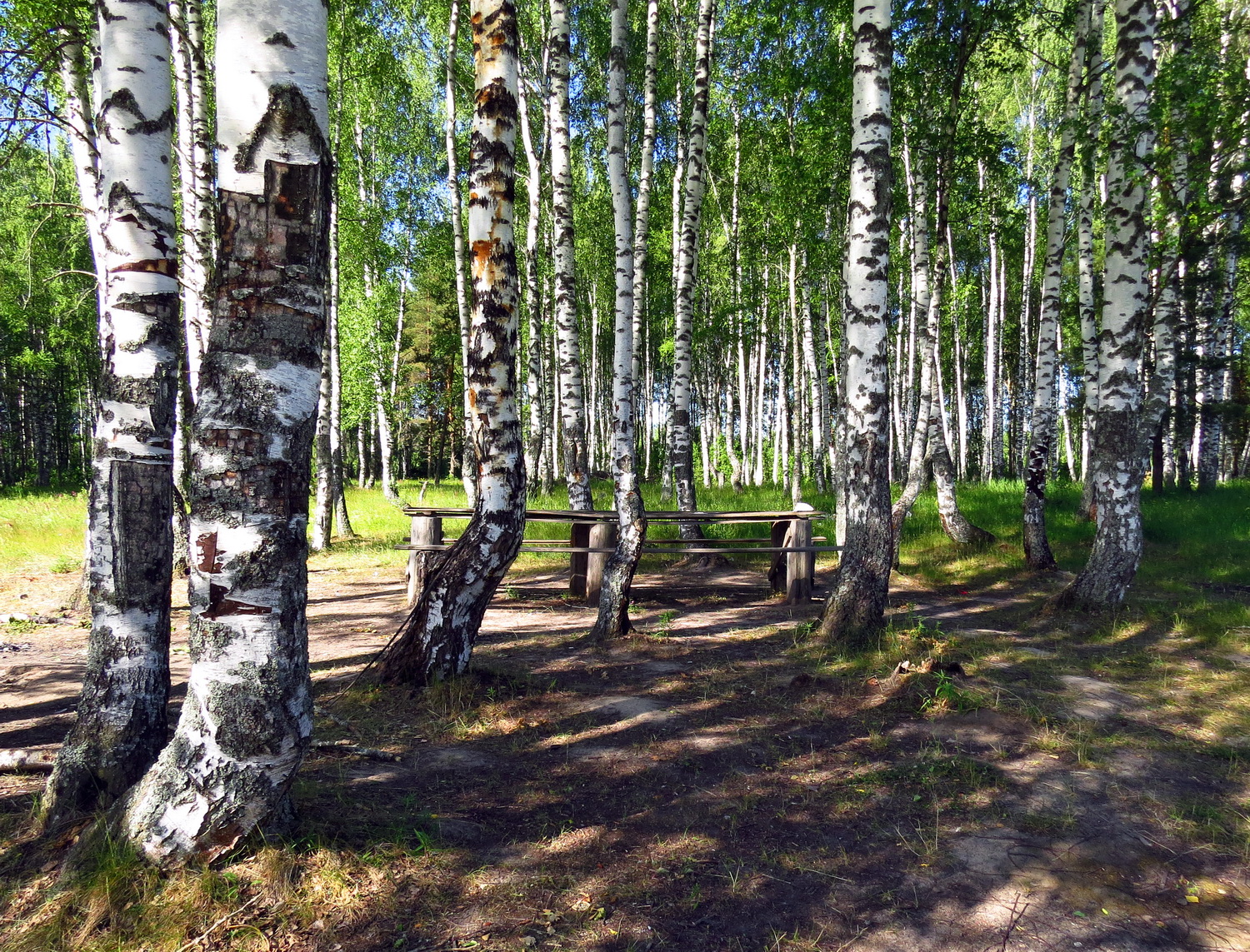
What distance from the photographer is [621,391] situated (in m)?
7.20

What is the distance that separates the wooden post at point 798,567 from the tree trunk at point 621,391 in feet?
7.77

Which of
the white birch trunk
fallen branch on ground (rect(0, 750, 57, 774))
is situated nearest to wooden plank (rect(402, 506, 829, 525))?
the white birch trunk

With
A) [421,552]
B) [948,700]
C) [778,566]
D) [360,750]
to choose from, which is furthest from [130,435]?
[778,566]

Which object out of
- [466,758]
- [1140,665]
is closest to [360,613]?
[466,758]

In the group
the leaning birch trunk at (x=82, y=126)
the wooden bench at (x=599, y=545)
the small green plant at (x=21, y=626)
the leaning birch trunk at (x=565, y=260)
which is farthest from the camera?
the leaning birch trunk at (x=565, y=260)

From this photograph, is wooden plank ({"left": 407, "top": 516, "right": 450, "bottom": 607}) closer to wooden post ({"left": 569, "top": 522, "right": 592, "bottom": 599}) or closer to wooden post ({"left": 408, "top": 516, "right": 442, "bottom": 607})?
wooden post ({"left": 408, "top": 516, "right": 442, "bottom": 607})

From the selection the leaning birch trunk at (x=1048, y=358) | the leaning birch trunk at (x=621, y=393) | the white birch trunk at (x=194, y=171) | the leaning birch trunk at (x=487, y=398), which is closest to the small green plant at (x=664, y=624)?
the leaning birch trunk at (x=621, y=393)

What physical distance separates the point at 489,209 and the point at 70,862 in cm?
415

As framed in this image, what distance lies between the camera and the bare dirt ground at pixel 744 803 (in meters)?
2.55

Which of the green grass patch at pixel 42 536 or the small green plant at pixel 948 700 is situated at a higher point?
the green grass patch at pixel 42 536

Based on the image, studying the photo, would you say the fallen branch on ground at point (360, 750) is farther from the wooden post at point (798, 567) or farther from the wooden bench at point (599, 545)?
the wooden post at point (798, 567)

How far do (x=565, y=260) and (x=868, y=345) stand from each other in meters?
4.49

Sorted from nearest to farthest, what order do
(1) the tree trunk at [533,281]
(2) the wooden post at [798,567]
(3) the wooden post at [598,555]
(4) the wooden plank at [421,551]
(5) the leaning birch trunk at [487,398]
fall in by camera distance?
(5) the leaning birch trunk at [487,398] → (4) the wooden plank at [421,551] → (3) the wooden post at [598,555] → (2) the wooden post at [798,567] → (1) the tree trunk at [533,281]

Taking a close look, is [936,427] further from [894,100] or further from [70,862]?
[70,862]
